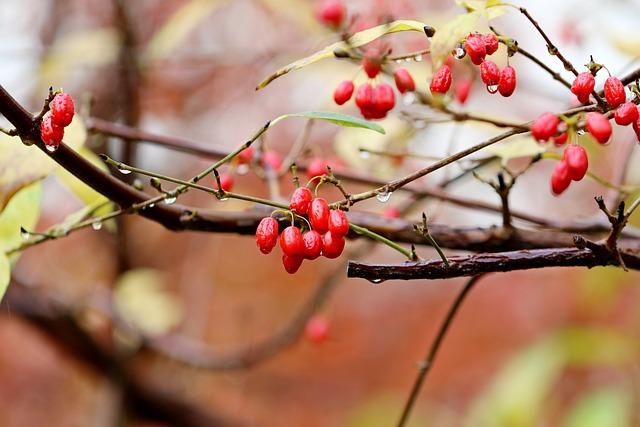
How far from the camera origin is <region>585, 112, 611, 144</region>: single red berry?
0.58 meters

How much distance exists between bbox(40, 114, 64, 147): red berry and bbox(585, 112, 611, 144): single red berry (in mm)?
409

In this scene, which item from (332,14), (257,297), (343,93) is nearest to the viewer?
(343,93)

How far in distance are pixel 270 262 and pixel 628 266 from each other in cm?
215

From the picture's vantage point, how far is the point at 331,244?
0.60 m

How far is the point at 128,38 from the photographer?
4.69 feet

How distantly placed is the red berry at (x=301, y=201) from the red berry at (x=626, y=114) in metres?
0.25

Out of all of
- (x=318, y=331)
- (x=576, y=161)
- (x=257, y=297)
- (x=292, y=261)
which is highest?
(x=257, y=297)

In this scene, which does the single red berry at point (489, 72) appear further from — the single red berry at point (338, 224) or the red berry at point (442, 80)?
the single red berry at point (338, 224)

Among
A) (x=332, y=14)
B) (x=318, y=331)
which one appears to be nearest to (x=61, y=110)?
(x=332, y=14)

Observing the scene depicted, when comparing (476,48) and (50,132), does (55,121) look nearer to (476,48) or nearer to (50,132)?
(50,132)

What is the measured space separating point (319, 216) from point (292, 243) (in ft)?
0.10

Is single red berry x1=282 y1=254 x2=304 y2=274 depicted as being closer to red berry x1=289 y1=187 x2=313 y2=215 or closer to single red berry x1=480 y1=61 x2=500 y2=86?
red berry x1=289 y1=187 x2=313 y2=215

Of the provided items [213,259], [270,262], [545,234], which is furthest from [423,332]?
[545,234]

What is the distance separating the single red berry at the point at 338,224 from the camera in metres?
0.59
